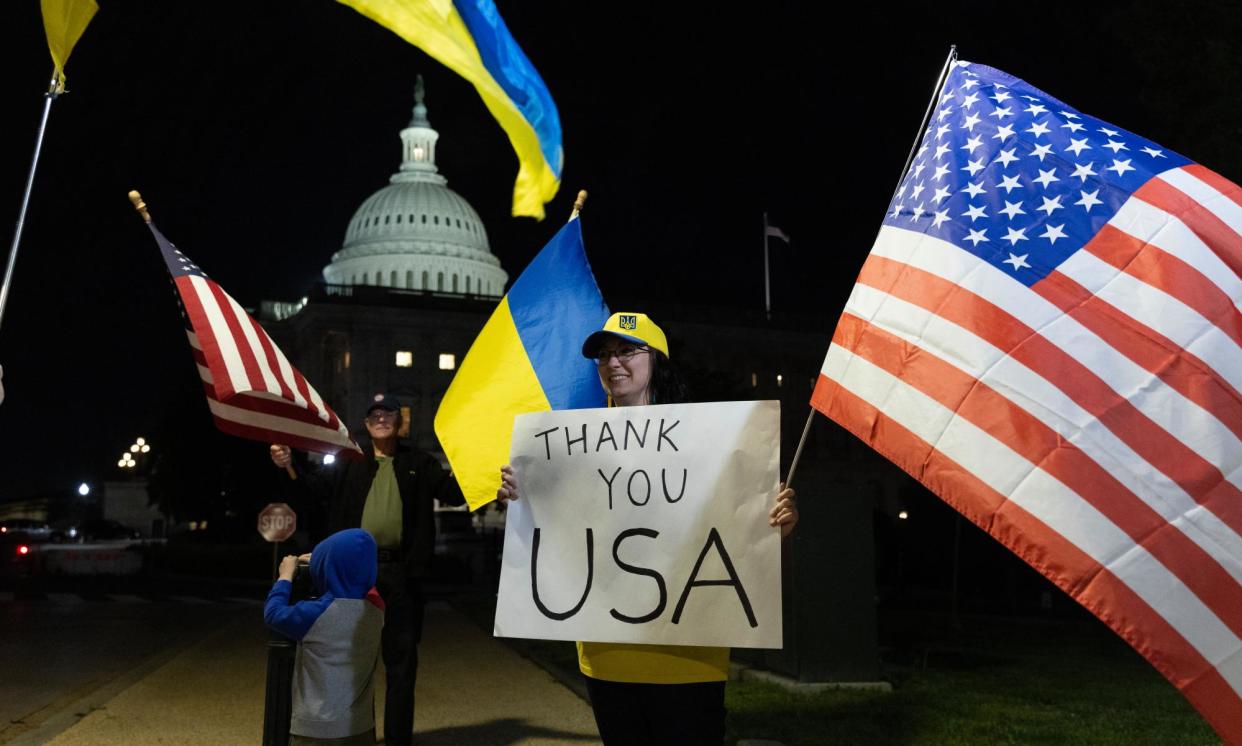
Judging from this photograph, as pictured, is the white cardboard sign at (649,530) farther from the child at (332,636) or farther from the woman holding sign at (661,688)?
the child at (332,636)

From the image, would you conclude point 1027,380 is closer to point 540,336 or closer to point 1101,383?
point 1101,383

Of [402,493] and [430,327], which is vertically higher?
[430,327]

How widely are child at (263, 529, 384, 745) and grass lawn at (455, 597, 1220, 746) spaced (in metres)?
2.99

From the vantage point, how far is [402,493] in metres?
6.06

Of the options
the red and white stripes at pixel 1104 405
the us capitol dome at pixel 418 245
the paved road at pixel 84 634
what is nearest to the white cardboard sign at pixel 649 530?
the red and white stripes at pixel 1104 405

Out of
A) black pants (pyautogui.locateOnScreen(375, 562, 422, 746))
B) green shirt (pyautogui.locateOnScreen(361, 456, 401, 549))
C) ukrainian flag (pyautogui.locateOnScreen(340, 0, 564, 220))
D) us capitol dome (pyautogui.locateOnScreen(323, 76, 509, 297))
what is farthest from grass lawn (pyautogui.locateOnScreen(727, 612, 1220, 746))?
us capitol dome (pyautogui.locateOnScreen(323, 76, 509, 297))

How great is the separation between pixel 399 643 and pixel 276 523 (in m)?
1.48

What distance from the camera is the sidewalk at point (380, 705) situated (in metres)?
7.42

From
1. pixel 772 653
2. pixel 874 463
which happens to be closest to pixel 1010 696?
pixel 772 653

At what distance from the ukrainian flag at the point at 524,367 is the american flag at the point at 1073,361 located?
1.78 meters

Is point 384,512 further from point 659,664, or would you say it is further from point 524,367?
point 659,664

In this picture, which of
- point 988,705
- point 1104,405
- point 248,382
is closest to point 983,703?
point 988,705

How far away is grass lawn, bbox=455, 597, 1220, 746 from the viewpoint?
23.9ft

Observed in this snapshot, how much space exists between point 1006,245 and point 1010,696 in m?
6.47
